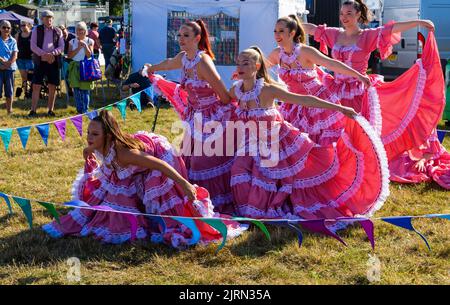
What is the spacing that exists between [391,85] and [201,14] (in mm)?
6916

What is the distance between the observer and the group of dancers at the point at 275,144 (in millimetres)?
4992

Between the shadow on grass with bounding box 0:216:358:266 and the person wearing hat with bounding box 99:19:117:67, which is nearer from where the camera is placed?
the shadow on grass with bounding box 0:216:358:266

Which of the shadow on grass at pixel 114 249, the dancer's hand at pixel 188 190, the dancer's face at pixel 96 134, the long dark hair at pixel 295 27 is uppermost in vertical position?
the long dark hair at pixel 295 27

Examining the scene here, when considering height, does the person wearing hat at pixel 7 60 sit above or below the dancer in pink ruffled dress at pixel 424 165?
above

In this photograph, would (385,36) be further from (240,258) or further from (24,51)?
(24,51)

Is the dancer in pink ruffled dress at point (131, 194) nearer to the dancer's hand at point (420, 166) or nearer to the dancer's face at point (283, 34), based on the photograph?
the dancer's face at point (283, 34)

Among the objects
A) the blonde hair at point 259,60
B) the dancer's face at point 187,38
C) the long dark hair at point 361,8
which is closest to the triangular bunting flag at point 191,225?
the blonde hair at point 259,60

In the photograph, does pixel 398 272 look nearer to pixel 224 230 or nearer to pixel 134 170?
pixel 224 230

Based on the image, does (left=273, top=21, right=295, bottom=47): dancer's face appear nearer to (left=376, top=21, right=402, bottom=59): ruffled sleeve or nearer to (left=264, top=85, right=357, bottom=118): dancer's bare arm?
(left=264, top=85, right=357, bottom=118): dancer's bare arm

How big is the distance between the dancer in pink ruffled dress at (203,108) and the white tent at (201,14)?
7.10m

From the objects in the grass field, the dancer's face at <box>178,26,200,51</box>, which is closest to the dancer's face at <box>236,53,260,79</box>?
the dancer's face at <box>178,26,200,51</box>

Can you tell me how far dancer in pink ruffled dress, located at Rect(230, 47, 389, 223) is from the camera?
539 centimetres

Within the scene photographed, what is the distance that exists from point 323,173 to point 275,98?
0.79 meters

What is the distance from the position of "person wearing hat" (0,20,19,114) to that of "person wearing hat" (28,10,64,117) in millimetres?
391
